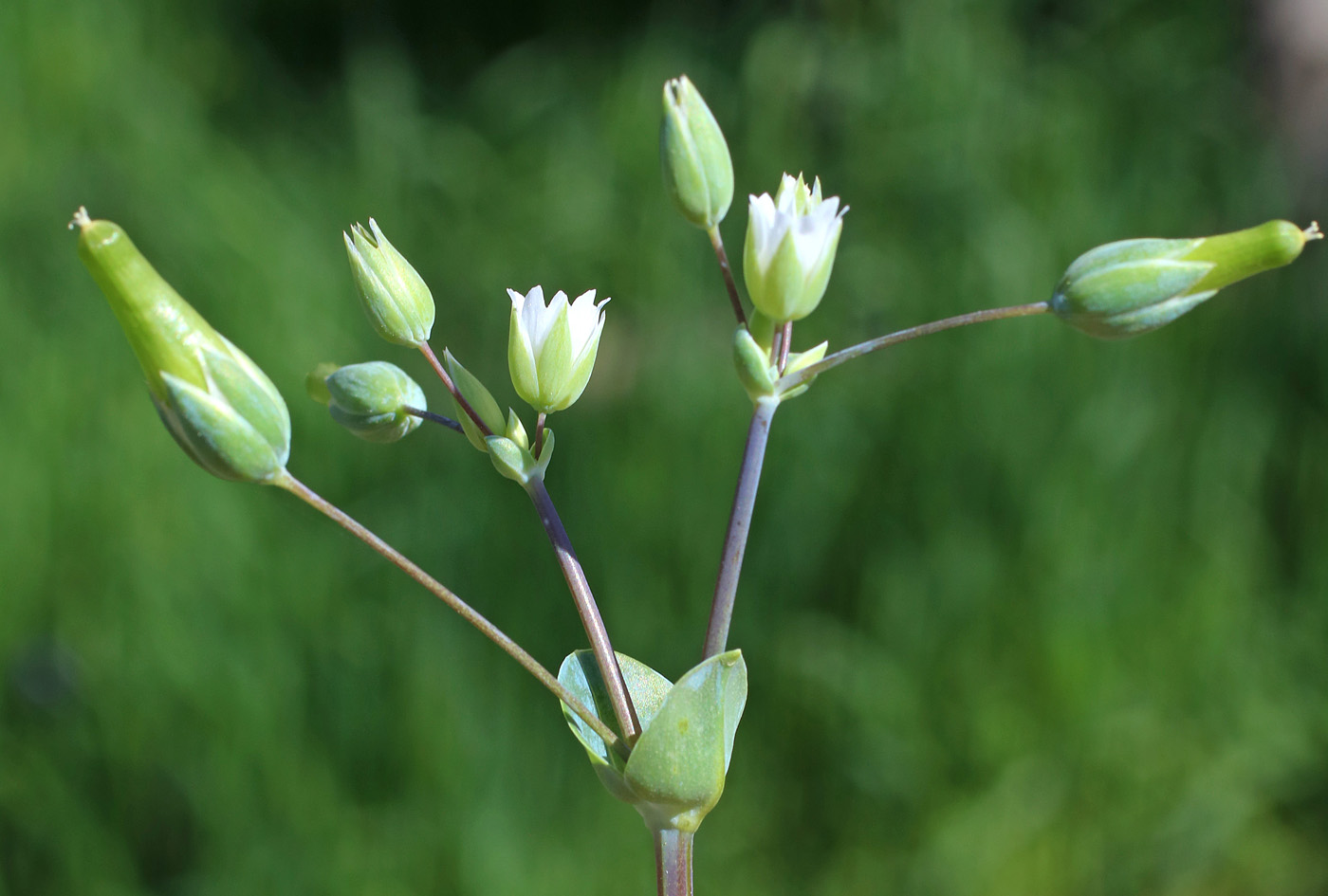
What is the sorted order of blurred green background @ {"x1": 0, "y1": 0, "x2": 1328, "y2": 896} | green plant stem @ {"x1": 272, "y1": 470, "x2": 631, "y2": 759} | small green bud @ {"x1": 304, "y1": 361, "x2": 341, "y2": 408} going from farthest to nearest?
blurred green background @ {"x1": 0, "y1": 0, "x2": 1328, "y2": 896} → small green bud @ {"x1": 304, "y1": 361, "x2": 341, "y2": 408} → green plant stem @ {"x1": 272, "y1": 470, "x2": 631, "y2": 759}

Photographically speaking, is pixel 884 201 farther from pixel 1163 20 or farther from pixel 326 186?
pixel 326 186

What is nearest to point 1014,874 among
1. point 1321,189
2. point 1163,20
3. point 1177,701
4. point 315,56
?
point 1177,701

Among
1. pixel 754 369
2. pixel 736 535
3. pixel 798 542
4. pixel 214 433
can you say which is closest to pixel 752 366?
pixel 754 369

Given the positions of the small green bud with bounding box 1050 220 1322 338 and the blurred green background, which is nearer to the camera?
the small green bud with bounding box 1050 220 1322 338

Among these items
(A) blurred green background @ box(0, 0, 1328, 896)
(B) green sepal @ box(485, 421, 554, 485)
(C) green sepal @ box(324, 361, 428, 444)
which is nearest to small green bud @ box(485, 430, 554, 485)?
(B) green sepal @ box(485, 421, 554, 485)

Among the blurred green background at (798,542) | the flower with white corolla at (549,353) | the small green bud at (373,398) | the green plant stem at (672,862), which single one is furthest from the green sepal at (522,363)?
the blurred green background at (798,542)

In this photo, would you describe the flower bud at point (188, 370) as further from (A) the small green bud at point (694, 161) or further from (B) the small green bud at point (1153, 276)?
(B) the small green bud at point (1153, 276)

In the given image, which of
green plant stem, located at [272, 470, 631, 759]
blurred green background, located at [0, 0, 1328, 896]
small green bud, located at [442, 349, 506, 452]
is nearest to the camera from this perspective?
green plant stem, located at [272, 470, 631, 759]

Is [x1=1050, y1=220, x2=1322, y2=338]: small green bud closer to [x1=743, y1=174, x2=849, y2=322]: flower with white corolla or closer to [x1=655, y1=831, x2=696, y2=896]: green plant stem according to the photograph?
[x1=743, y1=174, x2=849, y2=322]: flower with white corolla
